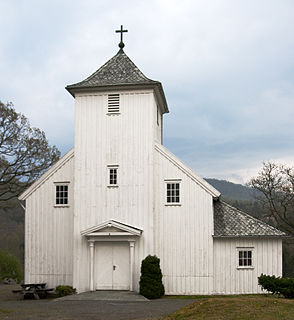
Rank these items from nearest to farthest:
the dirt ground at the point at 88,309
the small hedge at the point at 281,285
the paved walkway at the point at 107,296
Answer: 1. the dirt ground at the point at 88,309
2. the small hedge at the point at 281,285
3. the paved walkway at the point at 107,296

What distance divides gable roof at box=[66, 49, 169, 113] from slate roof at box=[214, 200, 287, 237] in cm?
721

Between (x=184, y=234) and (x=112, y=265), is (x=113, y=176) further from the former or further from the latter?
(x=184, y=234)

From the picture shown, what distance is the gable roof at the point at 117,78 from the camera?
25.7 m

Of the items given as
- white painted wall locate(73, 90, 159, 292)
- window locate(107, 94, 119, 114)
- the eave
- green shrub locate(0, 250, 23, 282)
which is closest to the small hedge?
white painted wall locate(73, 90, 159, 292)

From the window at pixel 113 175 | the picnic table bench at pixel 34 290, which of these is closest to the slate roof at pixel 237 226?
the window at pixel 113 175

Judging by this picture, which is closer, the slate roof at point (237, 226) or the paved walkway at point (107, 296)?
the paved walkway at point (107, 296)

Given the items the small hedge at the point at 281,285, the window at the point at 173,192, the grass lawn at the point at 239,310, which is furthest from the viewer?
the window at the point at 173,192

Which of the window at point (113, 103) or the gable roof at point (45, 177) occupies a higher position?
the window at point (113, 103)

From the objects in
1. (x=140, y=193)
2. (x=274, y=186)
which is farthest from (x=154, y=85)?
(x=274, y=186)

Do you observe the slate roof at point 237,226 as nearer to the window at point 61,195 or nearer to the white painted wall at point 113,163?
the white painted wall at point 113,163

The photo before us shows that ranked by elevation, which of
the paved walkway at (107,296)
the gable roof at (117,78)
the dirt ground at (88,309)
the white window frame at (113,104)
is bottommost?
the paved walkway at (107,296)

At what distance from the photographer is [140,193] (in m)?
25.2

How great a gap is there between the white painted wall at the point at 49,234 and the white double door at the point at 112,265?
2.00 meters

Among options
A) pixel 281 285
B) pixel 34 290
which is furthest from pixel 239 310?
pixel 34 290
